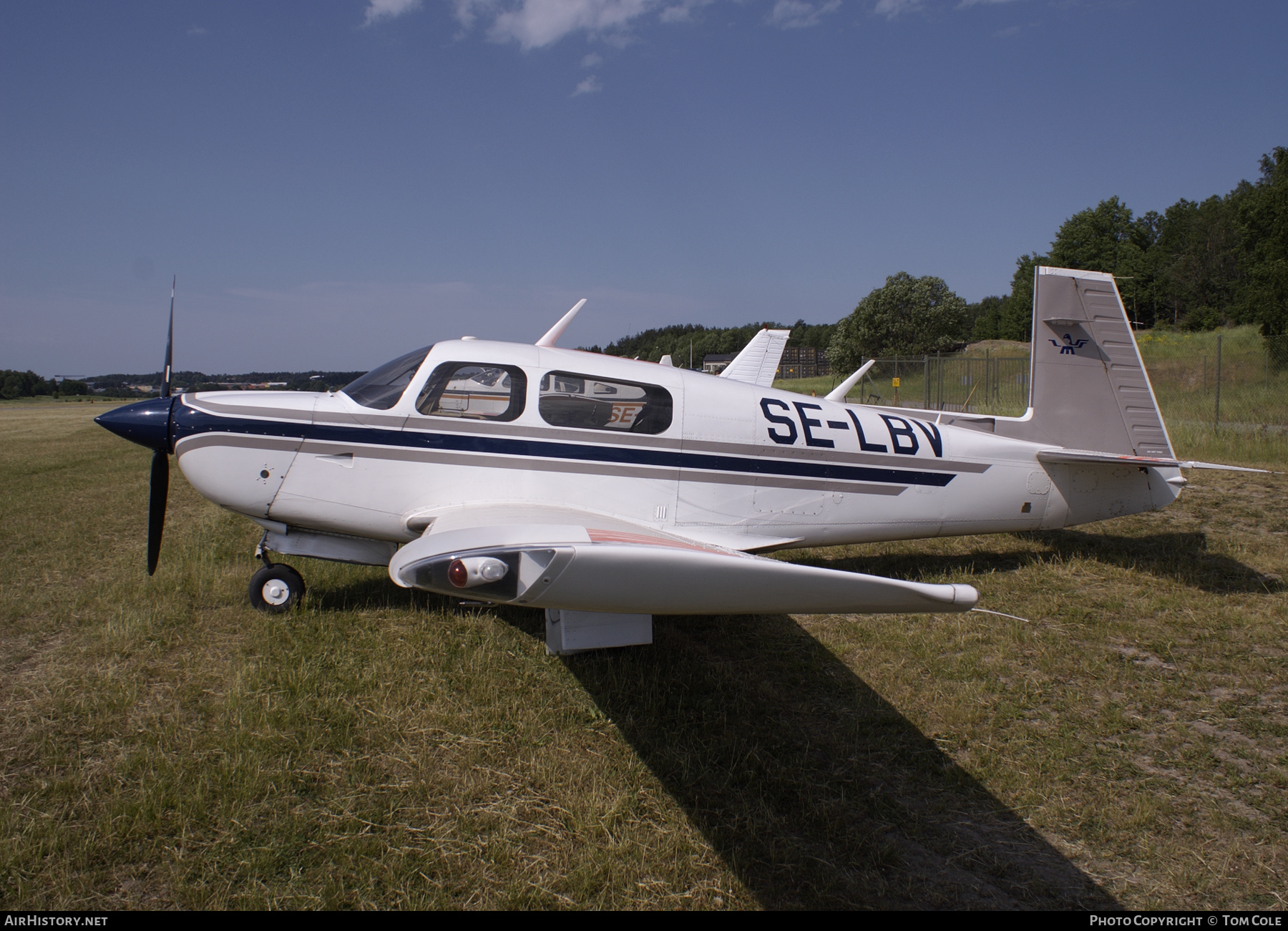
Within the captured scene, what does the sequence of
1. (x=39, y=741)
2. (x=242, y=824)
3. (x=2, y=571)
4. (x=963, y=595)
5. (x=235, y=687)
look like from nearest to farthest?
1. (x=963, y=595)
2. (x=242, y=824)
3. (x=39, y=741)
4. (x=235, y=687)
5. (x=2, y=571)

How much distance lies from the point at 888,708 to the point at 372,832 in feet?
9.66

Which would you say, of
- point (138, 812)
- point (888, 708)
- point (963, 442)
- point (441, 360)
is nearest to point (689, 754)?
point (888, 708)

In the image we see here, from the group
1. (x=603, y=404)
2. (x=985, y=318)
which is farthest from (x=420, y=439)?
(x=985, y=318)

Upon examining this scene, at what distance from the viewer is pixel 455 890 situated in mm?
2719

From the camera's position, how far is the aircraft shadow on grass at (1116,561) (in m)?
6.27

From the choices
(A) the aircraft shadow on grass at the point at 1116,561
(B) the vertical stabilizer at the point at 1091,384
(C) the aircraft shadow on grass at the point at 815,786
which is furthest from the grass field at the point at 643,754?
(B) the vertical stabilizer at the point at 1091,384

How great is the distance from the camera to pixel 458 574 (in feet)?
9.30

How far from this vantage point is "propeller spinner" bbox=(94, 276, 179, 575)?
4918 mm

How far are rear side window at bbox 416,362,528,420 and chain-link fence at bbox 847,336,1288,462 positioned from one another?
12.1m

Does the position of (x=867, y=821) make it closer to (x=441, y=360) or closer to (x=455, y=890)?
(x=455, y=890)

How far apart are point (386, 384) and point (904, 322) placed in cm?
6807

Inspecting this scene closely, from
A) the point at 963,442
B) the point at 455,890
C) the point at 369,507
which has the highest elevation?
the point at 963,442

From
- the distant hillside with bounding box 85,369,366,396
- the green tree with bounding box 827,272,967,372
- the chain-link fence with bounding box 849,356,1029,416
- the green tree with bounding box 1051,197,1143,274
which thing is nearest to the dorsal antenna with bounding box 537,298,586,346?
the distant hillside with bounding box 85,369,366,396

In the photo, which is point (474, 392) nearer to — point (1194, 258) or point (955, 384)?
point (955, 384)
